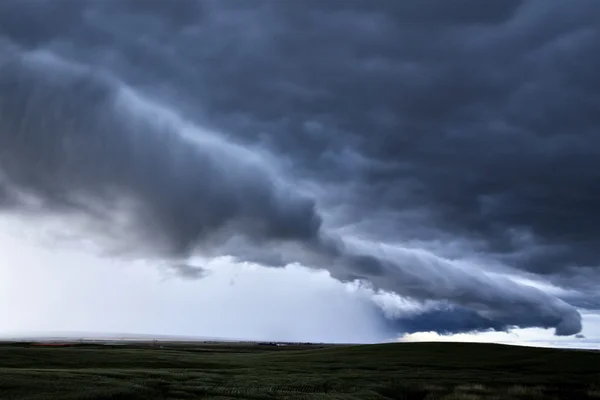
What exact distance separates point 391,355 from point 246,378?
50707 mm

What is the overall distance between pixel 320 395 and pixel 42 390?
24585 millimetres

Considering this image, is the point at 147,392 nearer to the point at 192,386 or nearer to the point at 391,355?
the point at 192,386

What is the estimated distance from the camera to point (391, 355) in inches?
4139

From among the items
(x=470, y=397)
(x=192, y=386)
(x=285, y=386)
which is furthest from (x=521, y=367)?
(x=192, y=386)

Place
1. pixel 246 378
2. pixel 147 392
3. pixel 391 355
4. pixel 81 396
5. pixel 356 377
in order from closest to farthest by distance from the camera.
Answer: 1. pixel 81 396
2. pixel 147 392
3. pixel 246 378
4. pixel 356 377
5. pixel 391 355

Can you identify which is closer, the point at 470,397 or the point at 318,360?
the point at 470,397

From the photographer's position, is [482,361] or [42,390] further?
[482,361]

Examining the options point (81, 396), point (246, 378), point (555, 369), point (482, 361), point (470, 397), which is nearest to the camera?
point (81, 396)

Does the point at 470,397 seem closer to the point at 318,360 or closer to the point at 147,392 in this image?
the point at 147,392

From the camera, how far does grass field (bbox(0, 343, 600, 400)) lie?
46.7 metres

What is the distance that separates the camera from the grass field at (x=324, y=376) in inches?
1837

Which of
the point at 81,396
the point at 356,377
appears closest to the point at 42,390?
the point at 81,396

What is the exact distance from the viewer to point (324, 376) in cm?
6856

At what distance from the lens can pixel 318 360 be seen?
320ft
